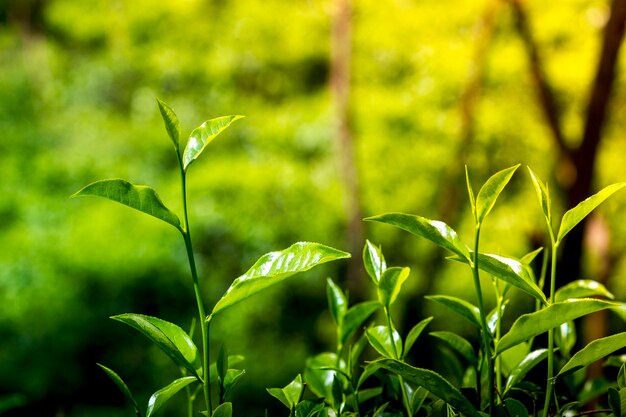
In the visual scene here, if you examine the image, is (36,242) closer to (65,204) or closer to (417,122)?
(65,204)

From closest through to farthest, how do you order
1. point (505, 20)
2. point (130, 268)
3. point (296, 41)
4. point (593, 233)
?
point (593, 233)
point (130, 268)
point (505, 20)
point (296, 41)

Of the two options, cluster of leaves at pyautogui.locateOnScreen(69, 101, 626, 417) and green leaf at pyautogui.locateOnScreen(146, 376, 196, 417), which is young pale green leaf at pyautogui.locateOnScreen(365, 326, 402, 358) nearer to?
cluster of leaves at pyautogui.locateOnScreen(69, 101, 626, 417)

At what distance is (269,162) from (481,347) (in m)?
3.01

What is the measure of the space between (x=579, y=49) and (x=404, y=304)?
1380mm

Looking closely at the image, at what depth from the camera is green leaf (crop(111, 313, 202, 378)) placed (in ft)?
1.01

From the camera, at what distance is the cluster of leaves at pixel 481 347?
30 centimetres

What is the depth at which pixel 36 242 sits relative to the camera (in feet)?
9.77

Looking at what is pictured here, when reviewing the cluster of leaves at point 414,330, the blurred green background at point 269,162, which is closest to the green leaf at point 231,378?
the cluster of leaves at point 414,330

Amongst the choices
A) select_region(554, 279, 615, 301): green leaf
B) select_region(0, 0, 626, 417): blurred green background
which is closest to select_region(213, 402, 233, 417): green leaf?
select_region(554, 279, 615, 301): green leaf

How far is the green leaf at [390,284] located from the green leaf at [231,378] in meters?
0.08

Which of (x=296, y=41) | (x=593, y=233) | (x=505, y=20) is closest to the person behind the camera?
(x=593, y=233)

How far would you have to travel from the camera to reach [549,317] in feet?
0.97

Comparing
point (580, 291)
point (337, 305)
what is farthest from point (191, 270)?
point (580, 291)

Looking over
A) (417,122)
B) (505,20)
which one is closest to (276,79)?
(417,122)
